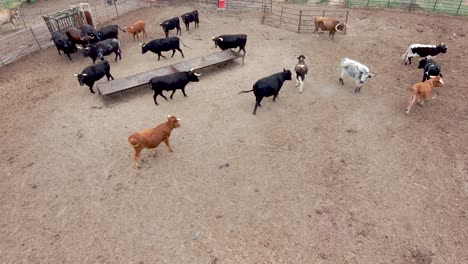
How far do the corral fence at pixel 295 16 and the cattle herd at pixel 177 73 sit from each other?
5.61ft

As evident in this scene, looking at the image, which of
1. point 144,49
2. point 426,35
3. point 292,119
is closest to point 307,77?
point 292,119

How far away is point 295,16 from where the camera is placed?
63.0 feet

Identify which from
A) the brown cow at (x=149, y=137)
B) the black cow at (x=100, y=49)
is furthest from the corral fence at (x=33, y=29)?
the brown cow at (x=149, y=137)

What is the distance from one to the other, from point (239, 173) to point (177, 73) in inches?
183

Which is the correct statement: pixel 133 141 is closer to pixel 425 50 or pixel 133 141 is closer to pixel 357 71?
pixel 357 71

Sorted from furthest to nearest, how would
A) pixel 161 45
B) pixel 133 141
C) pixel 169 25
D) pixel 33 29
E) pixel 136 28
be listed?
pixel 33 29 < pixel 169 25 < pixel 136 28 < pixel 161 45 < pixel 133 141

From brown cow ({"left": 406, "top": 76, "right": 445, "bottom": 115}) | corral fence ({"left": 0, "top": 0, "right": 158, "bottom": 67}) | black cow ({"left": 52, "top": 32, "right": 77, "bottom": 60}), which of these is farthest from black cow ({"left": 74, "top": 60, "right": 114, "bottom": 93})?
brown cow ({"left": 406, "top": 76, "right": 445, "bottom": 115})

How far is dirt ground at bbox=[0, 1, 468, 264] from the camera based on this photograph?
251 inches

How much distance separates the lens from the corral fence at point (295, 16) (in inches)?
692

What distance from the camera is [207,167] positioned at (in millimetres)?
8266

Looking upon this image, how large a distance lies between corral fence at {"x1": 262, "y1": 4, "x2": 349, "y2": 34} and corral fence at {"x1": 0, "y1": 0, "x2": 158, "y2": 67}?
336 inches

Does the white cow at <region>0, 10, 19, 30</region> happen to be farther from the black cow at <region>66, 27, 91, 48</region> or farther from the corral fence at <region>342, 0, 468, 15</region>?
the corral fence at <region>342, 0, 468, 15</region>

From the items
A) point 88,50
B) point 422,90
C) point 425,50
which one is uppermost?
point 88,50

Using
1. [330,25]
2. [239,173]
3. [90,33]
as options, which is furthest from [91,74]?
[330,25]
